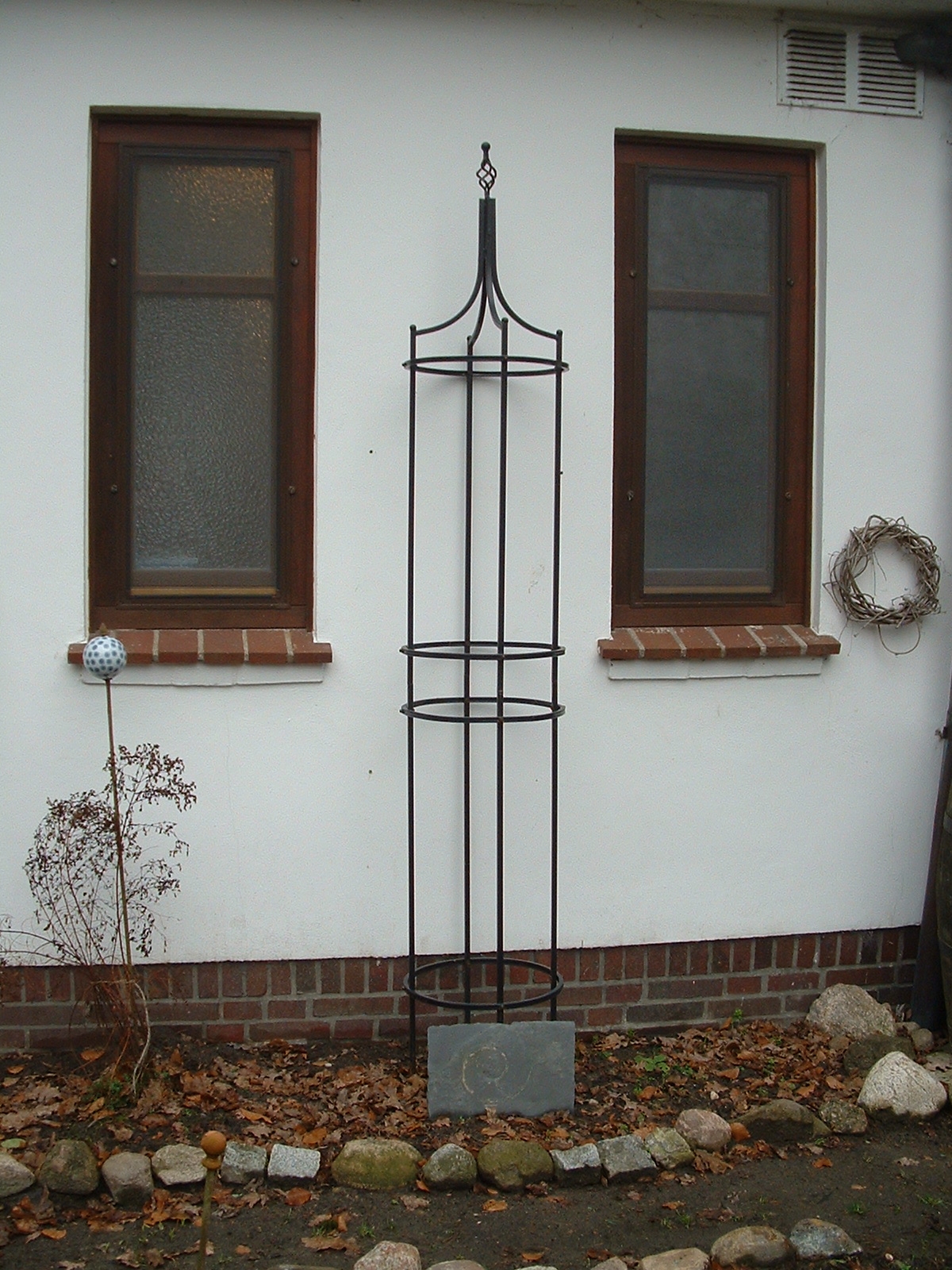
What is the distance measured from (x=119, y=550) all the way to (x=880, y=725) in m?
2.88

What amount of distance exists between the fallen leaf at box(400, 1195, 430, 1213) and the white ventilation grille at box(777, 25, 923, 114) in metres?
3.91

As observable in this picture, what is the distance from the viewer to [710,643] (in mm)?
4629

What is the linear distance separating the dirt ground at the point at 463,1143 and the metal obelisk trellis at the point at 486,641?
36 cm

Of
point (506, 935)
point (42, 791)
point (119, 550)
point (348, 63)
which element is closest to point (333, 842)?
point (506, 935)

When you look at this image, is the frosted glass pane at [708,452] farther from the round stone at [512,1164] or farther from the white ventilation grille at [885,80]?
the round stone at [512,1164]

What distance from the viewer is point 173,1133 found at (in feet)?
12.7

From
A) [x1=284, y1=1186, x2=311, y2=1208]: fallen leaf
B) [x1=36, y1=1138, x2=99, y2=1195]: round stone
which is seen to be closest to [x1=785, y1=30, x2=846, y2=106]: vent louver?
[x1=284, y1=1186, x2=311, y2=1208]: fallen leaf

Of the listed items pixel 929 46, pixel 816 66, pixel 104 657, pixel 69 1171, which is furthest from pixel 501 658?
pixel 929 46

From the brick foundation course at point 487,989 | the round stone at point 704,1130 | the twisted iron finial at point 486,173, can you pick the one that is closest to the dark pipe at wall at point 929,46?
the twisted iron finial at point 486,173

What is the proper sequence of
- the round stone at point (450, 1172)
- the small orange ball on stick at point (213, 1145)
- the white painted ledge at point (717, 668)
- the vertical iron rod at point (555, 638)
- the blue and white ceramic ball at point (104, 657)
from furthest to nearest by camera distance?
the white painted ledge at point (717, 668)
the vertical iron rod at point (555, 638)
the blue and white ceramic ball at point (104, 657)
the round stone at point (450, 1172)
the small orange ball on stick at point (213, 1145)

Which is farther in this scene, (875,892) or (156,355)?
(875,892)

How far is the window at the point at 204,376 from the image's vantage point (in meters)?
4.45

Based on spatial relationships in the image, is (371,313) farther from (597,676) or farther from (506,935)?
(506,935)

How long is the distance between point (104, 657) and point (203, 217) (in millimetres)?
1658
